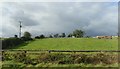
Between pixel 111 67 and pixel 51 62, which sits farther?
pixel 51 62

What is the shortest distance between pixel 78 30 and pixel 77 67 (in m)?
79.6

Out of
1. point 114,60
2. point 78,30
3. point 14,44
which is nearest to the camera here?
point 114,60

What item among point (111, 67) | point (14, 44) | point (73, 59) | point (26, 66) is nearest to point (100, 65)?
point (111, 67)

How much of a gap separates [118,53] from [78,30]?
77.1 meters

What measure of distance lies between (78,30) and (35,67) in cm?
7948

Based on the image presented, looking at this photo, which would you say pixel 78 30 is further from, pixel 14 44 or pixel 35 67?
pixel 35 67

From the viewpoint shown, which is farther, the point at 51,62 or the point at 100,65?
the point at 51,62

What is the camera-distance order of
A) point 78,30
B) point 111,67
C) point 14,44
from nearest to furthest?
point 111,67 → point 14,44 → point 78,30

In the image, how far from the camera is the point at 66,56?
1680 cm

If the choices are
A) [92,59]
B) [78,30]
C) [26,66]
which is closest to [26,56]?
[26,66]

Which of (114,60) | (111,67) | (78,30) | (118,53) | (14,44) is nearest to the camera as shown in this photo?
(111,67)

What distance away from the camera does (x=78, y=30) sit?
94.5 meters

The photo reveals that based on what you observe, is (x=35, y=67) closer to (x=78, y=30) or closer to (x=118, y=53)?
(x=118, y=53)

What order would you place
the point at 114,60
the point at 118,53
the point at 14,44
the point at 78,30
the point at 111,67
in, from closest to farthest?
1. the point at 111,67
2. the point at 114,60
3. the point at 118,53
4. the point at 14,44
5. the point at 78,30
